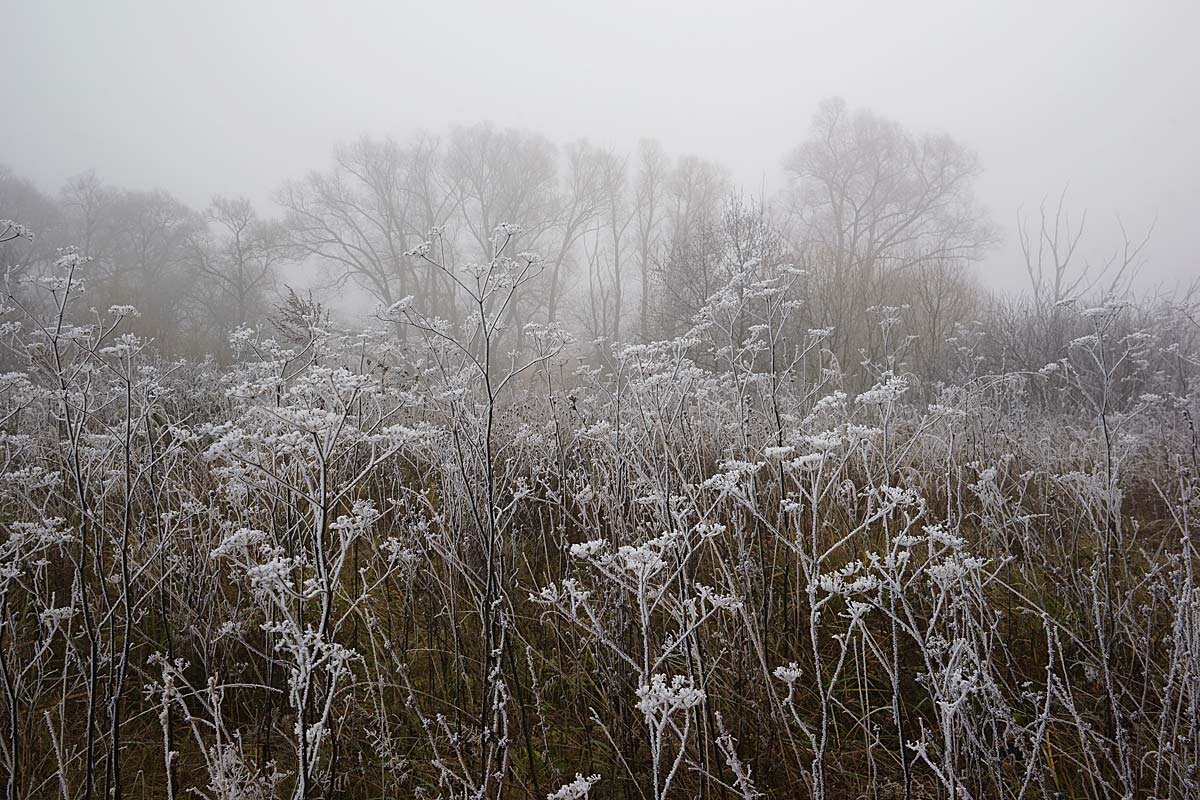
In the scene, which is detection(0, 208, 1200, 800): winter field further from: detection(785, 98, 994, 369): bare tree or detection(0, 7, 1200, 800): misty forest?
detection(785, 98, 994, 369): bare tree

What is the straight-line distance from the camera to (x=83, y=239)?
26109 mm

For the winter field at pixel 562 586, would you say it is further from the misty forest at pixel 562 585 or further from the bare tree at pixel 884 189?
the bare tree at pixel 884 189

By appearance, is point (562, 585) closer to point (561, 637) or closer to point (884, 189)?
point (561, 637)

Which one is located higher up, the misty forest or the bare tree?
the bare tree

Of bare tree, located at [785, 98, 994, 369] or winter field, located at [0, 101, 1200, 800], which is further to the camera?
bare tree, located at [785, 98, 994, 369]

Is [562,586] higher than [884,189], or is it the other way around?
[884,189]

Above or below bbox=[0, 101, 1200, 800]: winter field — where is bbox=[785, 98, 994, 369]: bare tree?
above

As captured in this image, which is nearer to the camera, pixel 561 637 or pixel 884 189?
pixel 561 637

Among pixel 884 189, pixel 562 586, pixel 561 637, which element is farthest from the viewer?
pixel 884 189

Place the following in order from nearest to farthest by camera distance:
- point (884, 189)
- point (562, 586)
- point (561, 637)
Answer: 1. point (561, 637)
2. point (562, 586)
3. point (884, 189)

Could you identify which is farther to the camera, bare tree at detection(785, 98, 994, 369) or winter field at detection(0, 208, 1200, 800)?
bare tree at detection(785, 98, 994, 369)

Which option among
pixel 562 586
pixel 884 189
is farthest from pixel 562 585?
pixel 884 189

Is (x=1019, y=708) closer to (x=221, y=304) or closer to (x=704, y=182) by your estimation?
(x=704, y=182)

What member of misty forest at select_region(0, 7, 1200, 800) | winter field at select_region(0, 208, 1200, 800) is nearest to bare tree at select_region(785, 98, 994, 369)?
misty forest at select_region(0, 7, 1200, 800)
